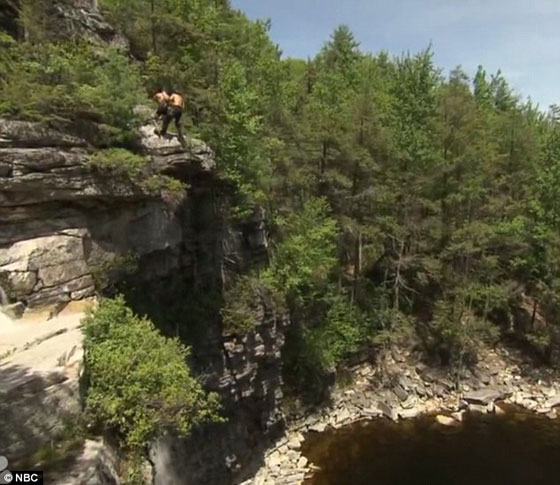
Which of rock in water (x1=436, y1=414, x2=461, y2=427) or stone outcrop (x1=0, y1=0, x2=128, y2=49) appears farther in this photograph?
rock in water (x1=436, y1=414, x2=461, y2=427)

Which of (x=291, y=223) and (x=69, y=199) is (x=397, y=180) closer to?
(x=291, y=223)

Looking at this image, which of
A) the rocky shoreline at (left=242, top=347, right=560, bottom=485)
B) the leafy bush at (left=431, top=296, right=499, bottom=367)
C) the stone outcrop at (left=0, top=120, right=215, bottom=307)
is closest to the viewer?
the stone outcrop at (left=0, top=120, right=215, bottom=307)

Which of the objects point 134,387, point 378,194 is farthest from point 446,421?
point 134,387

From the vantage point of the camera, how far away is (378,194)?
2438 cm

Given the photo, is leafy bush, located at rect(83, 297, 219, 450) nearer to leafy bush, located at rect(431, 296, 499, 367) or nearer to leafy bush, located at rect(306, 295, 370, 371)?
leafy bush, located at rect(306, 295, 370, 371)

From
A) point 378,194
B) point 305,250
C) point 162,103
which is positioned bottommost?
point 305,250

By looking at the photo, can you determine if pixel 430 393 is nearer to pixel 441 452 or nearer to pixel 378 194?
pixel 441 452

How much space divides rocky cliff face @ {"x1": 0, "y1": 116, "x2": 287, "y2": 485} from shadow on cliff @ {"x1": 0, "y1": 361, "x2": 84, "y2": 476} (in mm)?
3378

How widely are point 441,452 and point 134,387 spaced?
17038 millimetres

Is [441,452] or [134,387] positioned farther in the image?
[441,452]

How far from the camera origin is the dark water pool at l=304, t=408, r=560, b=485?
1839 centimetres

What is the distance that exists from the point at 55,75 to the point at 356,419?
19.9m

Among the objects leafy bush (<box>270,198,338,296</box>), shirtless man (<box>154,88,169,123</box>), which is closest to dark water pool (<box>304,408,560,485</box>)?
leafy bush (<box>270,198,338,296</box>)

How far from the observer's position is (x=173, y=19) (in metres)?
19.1
